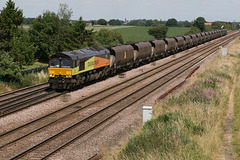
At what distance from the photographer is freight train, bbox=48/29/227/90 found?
23.6 m

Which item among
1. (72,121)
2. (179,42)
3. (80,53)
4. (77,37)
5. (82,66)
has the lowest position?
(72,121)

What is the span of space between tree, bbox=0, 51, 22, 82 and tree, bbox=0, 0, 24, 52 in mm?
7135

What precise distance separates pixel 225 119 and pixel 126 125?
554cm

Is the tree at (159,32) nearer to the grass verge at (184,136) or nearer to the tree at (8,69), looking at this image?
the tree at (8,69)

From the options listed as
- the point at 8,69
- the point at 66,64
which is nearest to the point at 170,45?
the point at 66,64

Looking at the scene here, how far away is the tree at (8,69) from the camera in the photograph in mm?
26594

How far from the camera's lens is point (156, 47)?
143ft

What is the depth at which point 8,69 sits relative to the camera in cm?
2673

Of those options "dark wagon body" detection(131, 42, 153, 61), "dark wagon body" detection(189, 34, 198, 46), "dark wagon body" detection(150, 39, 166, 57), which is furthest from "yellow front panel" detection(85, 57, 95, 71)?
"dark wagon body" detection(189, 34, 198, 46)

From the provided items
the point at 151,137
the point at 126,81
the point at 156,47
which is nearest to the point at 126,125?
the point at 151,137

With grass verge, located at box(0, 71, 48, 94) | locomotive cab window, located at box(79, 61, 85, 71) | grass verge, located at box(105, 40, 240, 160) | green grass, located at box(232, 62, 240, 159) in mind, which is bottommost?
grass verge, located at box(0, 71, 48, 94)

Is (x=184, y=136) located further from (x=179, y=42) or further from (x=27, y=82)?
(x=179, y=42)

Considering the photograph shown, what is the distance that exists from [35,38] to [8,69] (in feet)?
142

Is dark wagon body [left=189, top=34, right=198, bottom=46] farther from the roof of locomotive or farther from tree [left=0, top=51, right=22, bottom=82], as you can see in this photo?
tree [left=0, top=51, right=22, bottom=82]
